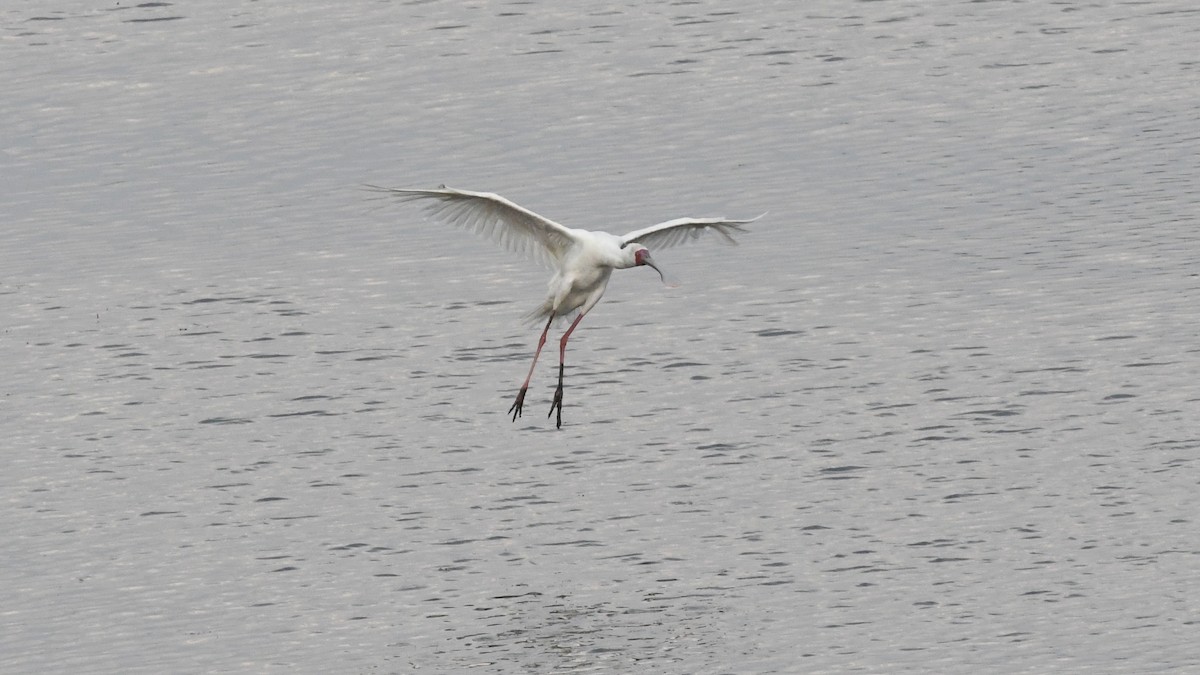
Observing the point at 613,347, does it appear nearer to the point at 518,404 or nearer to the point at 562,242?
the point at 562,242

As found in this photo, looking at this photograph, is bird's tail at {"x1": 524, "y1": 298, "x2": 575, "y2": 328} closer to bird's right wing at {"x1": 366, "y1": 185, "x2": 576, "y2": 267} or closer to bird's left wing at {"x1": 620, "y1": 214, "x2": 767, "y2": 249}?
bird's right wing at {"x1": 366, "y1": 185, "x2": 576, "y2": 267}

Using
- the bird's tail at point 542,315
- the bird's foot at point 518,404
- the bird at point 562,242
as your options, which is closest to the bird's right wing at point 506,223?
the bird at point 562,242

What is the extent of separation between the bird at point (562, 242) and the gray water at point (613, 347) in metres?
1.16

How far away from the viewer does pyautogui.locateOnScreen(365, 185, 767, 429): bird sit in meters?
24.8

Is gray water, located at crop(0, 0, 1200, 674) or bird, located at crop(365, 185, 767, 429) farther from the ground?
bird, located at crop(365, 185, 767, 429)

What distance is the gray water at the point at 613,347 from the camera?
20781mm

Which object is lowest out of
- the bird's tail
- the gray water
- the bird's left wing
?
the gray water

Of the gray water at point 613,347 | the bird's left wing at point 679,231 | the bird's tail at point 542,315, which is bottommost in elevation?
the gray water at point 613,347

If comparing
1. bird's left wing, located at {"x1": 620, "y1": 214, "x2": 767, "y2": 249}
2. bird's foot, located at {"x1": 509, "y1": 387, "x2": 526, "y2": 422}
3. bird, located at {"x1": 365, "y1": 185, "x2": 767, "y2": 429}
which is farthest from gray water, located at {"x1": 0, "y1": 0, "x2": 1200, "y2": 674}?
bird's left wing, located at {"x1": 620, "y1": 214, "x2": 767, "y2": 249}

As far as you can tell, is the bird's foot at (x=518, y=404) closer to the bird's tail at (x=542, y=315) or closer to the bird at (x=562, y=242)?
the bird at (x=562, y=242)

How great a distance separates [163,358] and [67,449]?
321 cm

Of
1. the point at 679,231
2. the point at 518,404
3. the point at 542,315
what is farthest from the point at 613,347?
the point at 518,404

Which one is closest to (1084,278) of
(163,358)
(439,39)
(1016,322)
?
(1016,322)

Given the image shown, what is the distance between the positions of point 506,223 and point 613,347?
3.74 metres
